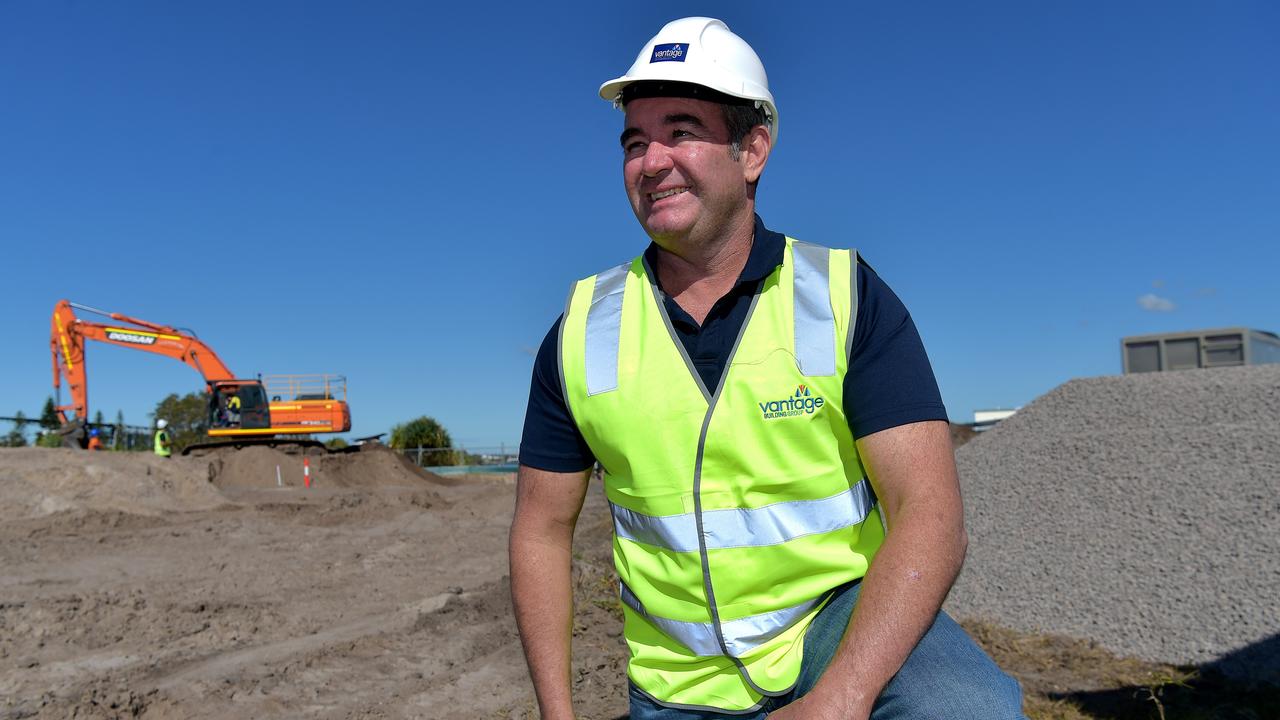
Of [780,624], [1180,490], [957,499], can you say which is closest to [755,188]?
[957,499]

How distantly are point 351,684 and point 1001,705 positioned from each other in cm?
454

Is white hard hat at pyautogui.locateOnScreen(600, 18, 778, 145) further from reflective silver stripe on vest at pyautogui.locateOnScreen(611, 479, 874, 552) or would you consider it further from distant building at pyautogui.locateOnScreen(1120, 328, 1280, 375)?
distant building at pyautogui.locateOnScreen(1120, 328, 1280, 375)

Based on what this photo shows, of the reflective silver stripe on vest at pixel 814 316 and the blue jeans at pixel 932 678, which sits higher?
the reflective silver stripe on vest at pixel 814 316

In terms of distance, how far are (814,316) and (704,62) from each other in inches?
26.2

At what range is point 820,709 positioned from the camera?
162cm

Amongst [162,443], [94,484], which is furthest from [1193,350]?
[162,443]

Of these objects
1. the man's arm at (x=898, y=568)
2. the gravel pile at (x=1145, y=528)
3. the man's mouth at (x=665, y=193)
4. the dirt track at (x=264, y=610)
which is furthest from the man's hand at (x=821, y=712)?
the gravel pile at (x=1145, y=528)

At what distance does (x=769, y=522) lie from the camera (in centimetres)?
187

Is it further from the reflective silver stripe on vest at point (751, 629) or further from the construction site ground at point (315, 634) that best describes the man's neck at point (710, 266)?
the construction site ground at point (315, 634)

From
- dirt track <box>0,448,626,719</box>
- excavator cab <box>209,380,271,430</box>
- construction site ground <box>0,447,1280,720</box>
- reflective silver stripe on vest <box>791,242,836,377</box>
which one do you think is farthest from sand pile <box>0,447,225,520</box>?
reflective silver stripe on vest <box>791,242,836,377</box>

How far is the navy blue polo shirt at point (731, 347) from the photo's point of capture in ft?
6.06

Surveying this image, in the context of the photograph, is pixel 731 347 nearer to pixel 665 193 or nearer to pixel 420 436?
pixel 665 193

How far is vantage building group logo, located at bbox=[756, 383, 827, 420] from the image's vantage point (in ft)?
6.15

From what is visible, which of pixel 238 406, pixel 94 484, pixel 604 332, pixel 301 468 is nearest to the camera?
pixel 604 332
